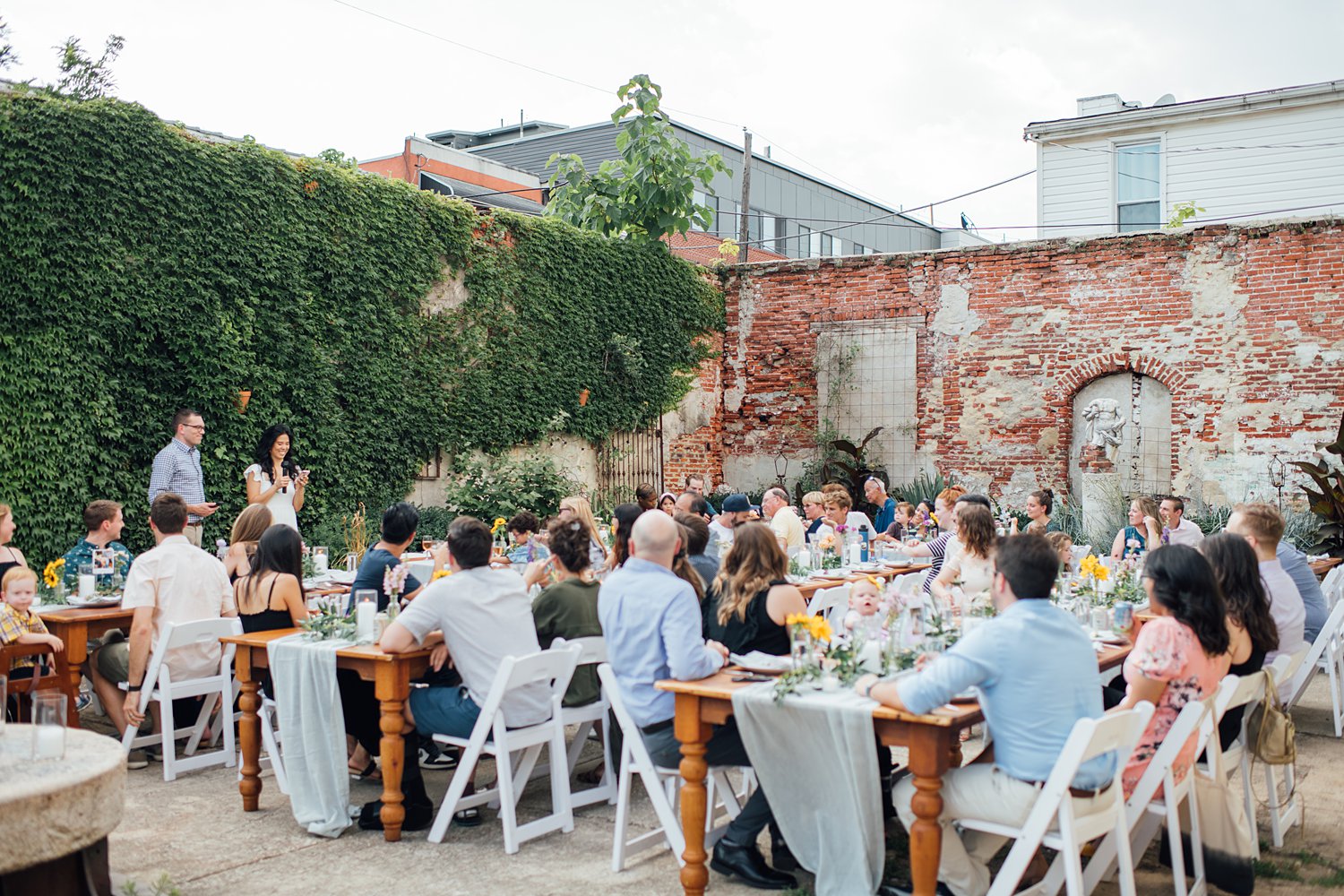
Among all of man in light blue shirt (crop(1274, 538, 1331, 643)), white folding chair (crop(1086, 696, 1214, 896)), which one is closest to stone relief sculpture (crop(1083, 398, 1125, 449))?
man in light blue shirt (crop(1274, 538, 1331, 643))

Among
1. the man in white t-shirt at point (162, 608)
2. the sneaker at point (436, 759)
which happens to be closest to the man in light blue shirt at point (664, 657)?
the sneaker at point (436, 759)

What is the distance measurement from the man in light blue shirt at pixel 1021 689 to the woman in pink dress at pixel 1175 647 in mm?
359

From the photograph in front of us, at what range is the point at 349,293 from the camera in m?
11.5

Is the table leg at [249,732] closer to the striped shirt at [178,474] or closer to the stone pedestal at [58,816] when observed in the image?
the stone pedestal at [58,816]

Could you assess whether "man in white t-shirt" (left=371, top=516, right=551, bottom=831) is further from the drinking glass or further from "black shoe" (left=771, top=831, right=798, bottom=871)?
the drinking glass

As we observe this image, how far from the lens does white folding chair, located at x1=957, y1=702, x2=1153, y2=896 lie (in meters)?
3.56

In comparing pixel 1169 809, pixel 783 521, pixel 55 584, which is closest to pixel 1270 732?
pixel 1169 809

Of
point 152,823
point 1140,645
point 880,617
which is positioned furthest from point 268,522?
point 1140,645

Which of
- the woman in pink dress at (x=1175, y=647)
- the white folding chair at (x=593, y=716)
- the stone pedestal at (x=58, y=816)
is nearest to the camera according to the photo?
the stone pedestal at (x=58, y=816)

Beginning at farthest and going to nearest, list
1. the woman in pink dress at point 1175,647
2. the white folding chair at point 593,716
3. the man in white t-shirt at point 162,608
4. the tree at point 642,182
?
1. the tree at point 642,182
2. the man in white t-shirt at point 162,608
3. the white folding chair at point 593,716
4. the woman in pink dress at point 1175,647

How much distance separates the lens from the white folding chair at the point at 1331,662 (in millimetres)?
6113

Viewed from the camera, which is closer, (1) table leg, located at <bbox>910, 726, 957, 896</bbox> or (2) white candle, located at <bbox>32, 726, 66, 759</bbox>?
(2) white candle, located at <bbox>32, 726, 66, 759</bbox>

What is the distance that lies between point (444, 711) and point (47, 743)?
1.83 metres

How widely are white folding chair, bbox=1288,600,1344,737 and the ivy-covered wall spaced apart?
836cm
